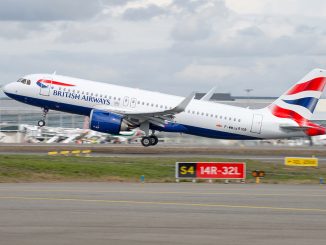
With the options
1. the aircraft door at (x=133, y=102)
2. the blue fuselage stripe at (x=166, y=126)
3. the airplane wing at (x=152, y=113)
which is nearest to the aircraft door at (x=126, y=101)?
the aircraft door at (x=133, y=102)

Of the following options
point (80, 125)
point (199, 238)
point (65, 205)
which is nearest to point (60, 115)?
point (80, 125)

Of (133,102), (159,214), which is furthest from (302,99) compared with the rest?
(159,214)

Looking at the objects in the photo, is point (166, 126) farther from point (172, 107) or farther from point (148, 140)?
point (148, 140)

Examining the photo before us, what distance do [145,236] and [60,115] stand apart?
306 feet

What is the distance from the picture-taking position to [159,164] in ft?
151

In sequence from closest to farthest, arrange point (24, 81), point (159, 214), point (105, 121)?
1. point (159, 214)
2. point (105, 121)
3. point (24, 81)

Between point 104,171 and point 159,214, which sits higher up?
point 104,171

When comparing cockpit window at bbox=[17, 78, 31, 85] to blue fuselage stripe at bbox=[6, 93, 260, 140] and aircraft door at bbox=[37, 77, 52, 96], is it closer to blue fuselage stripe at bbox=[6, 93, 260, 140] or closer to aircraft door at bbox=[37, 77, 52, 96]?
blue fuselage stripe at bbox=[6, 93, 260, 140]

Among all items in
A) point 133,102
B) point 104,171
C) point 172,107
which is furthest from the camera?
point 172,107

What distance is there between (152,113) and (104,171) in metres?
16.0

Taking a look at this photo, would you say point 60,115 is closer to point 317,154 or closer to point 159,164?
point 317,154

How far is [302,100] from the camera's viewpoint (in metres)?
59.2

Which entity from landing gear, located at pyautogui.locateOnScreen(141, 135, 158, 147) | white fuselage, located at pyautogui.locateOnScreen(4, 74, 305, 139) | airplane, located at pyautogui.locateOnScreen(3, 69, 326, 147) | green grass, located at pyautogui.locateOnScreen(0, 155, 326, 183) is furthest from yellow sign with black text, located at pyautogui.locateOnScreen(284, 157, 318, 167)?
landing gear, located at pyautogui.locateOnScreen(141, 135, 158, 147)

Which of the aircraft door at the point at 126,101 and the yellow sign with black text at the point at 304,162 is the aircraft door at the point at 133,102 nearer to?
the aircraft door at the point at 126,101
